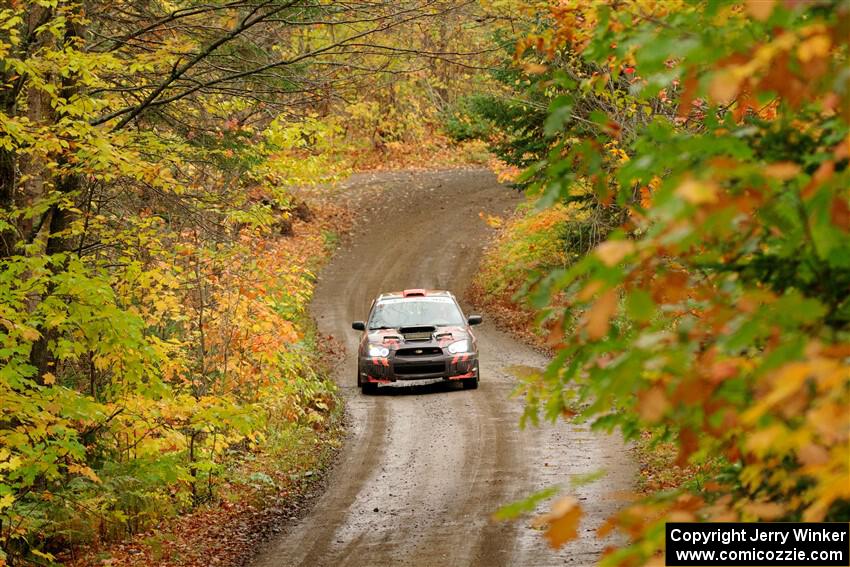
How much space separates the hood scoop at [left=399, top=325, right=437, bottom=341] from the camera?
16.9m

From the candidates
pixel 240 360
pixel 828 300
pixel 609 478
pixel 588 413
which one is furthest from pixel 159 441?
pixel 828 300

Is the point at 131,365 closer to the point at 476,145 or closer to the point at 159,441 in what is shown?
the point at 159,441

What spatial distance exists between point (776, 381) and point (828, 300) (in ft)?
2.69

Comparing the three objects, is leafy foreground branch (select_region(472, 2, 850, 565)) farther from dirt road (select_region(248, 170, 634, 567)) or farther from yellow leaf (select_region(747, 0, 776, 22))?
dirt road (select_region(248, 170, 634, 567))

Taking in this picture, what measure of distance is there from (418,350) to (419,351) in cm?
3

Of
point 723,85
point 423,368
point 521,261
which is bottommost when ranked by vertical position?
point 423,368

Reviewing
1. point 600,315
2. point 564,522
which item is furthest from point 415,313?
point 600,315

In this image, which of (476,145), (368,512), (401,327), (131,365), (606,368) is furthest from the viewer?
(476,145)

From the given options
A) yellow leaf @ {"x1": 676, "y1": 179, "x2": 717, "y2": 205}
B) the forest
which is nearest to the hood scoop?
the forest

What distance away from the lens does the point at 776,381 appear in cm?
214

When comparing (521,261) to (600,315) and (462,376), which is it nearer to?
(462,376)

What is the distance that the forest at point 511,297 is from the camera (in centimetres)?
255

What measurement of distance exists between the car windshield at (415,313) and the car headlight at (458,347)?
0.64 metres

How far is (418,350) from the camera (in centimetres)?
1680
